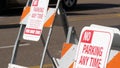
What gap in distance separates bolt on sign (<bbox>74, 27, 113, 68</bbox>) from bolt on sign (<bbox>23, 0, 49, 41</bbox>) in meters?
1.22

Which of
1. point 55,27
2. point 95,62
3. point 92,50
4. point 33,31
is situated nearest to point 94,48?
point 92,50

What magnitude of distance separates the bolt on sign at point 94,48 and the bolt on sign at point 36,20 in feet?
3.99

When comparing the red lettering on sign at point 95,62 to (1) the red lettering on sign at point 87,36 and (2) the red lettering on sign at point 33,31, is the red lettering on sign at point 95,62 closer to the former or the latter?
(1) the red lettering on sign at point 87,36

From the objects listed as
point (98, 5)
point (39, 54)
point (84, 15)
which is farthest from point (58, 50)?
point (98, 5)

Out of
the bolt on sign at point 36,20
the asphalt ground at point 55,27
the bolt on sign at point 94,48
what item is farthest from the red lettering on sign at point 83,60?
the asphalt ground at point 55,27

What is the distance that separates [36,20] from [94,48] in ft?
5.11

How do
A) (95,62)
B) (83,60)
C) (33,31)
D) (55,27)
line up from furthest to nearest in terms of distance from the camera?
(55,27) → (33,31) → (83,60) → (95,62)

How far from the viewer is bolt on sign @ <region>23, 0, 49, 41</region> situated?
639cm

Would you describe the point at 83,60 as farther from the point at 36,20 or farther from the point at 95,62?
the point at 36,20

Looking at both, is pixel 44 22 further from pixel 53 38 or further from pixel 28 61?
pixel 53 38

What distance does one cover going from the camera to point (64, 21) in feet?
21.3

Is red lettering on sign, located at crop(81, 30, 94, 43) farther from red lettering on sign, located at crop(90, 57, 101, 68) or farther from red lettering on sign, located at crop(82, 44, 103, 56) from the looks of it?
red lettering on sign, located at crop(90, 57, 101, 68)

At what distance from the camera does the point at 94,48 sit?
16.8ft

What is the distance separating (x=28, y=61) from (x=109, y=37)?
15.8 feet
